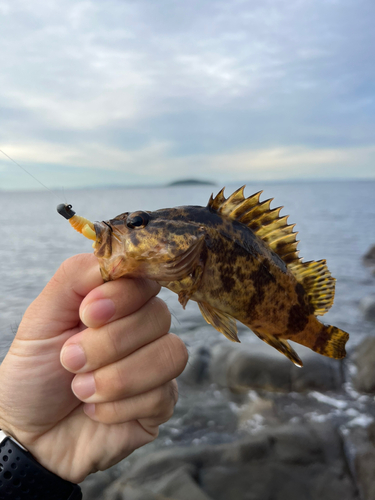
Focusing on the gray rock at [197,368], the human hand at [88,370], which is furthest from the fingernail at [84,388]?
the gray rock at [197,368]

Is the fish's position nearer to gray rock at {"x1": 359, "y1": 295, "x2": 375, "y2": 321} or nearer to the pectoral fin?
the pectoral fin

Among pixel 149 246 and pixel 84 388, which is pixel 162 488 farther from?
pixel 149 246

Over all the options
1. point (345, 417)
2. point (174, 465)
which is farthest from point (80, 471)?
point (345, 417)

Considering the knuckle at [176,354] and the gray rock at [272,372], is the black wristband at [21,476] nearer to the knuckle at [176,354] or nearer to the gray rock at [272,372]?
the knuckle at [176,354]

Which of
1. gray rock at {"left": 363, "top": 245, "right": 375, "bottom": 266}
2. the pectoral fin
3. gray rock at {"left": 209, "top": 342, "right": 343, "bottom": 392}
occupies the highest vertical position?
the pectoral fin

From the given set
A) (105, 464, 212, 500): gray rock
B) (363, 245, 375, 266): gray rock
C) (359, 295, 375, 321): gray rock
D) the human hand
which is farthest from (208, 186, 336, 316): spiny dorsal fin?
(363, 245, 375, 266): gray rock

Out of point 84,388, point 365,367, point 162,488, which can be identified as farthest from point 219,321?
point 365,367

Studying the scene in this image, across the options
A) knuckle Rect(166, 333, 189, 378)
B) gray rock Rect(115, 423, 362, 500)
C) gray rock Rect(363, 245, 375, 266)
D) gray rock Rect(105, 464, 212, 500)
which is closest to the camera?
knuckle Rect(166, 333, 189, 378)
